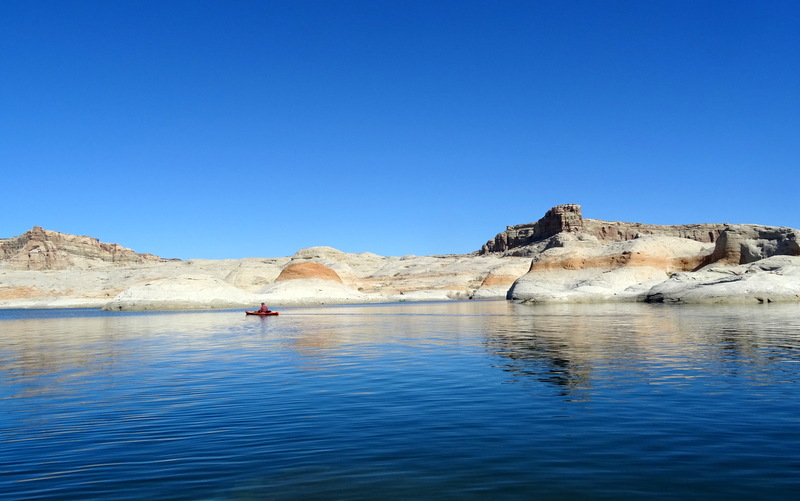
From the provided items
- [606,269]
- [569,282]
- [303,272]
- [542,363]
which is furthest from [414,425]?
[303,272]

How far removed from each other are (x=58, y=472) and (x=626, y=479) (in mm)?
8237

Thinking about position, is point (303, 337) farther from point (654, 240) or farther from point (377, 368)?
point (654, 240)

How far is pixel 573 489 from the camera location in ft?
24.4

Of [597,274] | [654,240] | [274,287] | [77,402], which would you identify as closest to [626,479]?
[77,402]

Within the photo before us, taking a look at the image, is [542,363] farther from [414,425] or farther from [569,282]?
[569,282]

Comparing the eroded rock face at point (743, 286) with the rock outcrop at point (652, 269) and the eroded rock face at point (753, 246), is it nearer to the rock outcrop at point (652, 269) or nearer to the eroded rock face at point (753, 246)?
the rock outcrop at point (652, 269)

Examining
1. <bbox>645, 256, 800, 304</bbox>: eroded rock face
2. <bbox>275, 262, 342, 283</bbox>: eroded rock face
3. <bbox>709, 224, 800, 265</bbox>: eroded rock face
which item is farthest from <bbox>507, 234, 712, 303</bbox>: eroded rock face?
<bbox>275, 262, 342, 283</bbox>: eroded rock face

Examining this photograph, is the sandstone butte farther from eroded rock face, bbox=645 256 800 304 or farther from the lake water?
the lake water

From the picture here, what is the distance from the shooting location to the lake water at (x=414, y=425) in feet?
25.5

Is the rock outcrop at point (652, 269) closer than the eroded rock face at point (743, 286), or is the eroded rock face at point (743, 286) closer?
the eroded rock face at point (743, 286)

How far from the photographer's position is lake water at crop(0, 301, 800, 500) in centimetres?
776

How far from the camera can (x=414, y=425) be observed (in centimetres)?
1111

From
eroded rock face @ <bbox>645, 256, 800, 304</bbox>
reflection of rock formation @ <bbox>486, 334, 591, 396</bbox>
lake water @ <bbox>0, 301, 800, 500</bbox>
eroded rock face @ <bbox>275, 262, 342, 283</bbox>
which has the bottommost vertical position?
lake water @ <bbox>0, 301, 800, 500</bbox>

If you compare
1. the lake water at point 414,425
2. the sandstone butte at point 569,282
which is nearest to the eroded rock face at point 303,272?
the sandstone butte at point 569,282
